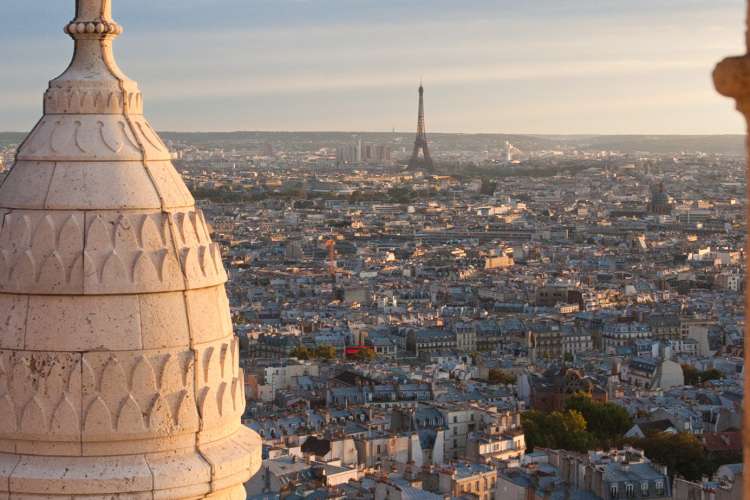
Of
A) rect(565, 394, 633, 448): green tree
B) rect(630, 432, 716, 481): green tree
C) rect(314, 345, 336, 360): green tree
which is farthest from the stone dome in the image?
rect(314, 345, 336, 360): green tree

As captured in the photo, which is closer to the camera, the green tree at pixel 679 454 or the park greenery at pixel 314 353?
the green tree at pixel 679 454

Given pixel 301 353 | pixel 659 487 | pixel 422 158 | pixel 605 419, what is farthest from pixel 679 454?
pixel 422 158

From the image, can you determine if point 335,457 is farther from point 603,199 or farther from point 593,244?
point 603,199

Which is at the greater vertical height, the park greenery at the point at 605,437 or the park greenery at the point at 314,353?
the park greenery at the point at 605,437

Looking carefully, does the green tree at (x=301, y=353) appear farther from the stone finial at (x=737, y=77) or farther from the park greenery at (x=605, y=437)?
the stone finial at (x=737, y=77)

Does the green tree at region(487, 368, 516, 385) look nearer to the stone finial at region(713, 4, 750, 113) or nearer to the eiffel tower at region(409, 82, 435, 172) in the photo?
the stone finial at region(713, 4, 750, 113)

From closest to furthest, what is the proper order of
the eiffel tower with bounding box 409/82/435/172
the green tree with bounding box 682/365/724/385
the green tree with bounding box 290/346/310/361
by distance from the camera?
the green tree with bounding box 682/365/724/385, the green tree with bounding box 290/346/310/361, the eiffel tower with bounding box 409/82/435/172

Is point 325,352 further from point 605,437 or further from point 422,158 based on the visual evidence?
point 422,158

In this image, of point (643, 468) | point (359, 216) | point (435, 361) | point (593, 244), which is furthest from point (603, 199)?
point (643, 468)

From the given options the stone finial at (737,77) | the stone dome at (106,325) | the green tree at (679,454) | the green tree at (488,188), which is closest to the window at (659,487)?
the green tree at (679,454)
